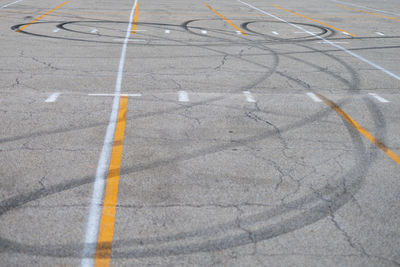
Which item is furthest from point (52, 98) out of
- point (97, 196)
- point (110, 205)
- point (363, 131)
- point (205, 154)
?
point (363, 131)

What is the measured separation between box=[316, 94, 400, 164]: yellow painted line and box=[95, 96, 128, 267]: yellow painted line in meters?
4.21

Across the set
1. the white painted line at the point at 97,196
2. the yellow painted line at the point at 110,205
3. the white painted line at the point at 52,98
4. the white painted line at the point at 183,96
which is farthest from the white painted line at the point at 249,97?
the white painted line at the point at 52,98

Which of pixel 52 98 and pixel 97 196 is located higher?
pixel 97 196

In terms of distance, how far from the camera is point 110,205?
5645 millimetres

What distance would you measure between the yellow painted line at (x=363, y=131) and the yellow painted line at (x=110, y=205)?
421 centimetres

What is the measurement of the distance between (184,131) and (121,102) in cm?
200

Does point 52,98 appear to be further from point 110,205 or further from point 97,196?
point 110,205

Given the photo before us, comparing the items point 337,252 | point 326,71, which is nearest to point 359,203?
point 337,252

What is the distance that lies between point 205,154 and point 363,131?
3078mm

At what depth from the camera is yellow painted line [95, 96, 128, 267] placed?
15.6ft

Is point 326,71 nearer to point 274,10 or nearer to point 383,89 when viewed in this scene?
point 383,89

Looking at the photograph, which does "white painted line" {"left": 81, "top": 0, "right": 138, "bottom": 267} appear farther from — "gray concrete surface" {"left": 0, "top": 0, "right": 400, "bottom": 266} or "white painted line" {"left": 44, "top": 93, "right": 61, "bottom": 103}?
"white painted line" {"left": 44, "top": 93, "right": 61, "bottom": 103}

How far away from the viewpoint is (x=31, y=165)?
6598mm

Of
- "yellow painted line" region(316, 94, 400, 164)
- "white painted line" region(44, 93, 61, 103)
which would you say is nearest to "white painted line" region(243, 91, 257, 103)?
"yellow painted line" region(316, 94, 400, 164)
